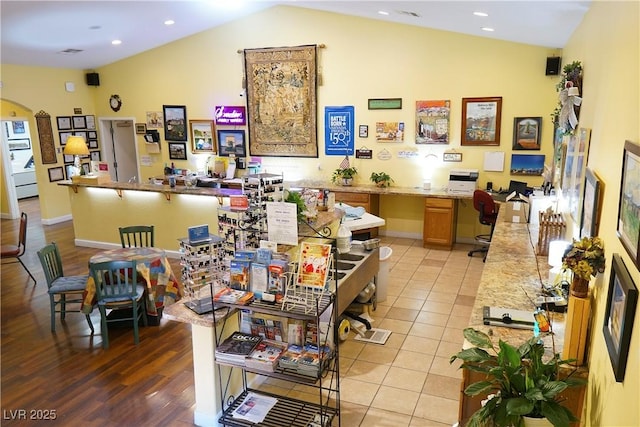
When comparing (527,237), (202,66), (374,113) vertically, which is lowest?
(527,237)

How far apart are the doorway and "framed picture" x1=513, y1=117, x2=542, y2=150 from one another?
297 inches

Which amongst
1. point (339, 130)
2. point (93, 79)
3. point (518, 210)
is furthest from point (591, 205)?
point (93, 79)

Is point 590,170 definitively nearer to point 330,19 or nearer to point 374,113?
point 374,113

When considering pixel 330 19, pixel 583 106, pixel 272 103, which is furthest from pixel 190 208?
pixel 583 106

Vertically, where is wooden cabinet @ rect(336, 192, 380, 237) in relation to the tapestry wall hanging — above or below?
below

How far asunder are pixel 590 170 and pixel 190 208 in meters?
5.37

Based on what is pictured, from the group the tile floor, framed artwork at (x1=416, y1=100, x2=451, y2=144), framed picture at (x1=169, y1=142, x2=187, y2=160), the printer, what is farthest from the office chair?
framed picture at (x1=169, y1=142, x2=187, y2=160)

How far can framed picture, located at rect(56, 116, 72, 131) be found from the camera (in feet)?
31.0

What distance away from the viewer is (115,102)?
9.80 meters

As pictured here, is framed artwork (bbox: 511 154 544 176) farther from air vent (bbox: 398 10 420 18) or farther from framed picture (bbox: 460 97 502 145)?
air vent (bbox: 398 10 420 18)

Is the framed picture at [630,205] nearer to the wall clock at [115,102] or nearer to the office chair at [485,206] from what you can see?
the office chair at [485,206]

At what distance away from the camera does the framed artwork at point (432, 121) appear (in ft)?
A: 24.3

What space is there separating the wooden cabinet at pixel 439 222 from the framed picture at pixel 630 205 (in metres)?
5.28

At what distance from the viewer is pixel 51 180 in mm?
9398
